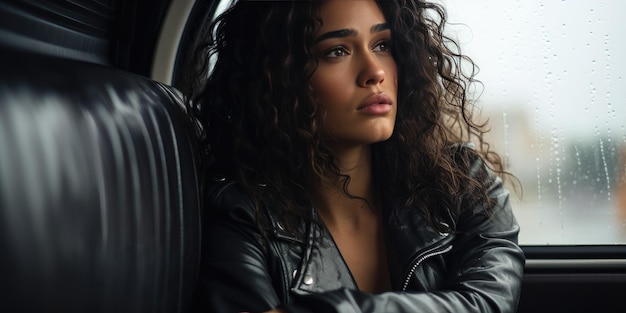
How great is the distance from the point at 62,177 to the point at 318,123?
718 millimetres

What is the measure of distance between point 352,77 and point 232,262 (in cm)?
48

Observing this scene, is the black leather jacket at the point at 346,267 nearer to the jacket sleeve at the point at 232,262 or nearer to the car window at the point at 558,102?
the jacket sleeve at the point at 232,262

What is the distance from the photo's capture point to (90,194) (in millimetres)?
1124

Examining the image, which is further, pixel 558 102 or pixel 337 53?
pixel 558 102

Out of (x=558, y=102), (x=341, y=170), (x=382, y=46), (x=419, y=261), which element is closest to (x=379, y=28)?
(x=382, y=46)

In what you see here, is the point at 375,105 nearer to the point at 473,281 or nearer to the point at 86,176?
the point at 473,281

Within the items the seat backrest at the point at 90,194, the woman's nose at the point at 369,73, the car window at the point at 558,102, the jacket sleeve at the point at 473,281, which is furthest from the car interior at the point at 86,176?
the car window at the point at 558,102

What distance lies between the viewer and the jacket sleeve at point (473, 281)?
1395 millimetres

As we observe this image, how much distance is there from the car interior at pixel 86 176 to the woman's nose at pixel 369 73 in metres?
0.40

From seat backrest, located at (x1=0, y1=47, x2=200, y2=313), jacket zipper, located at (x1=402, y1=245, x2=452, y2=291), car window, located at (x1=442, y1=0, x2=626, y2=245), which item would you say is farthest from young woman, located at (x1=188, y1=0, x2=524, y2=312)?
car window, located at (x1=442, y1=0, x2=626, y2=245)

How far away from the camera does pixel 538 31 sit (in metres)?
2.12

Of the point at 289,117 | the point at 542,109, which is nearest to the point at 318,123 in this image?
the point at 289,117

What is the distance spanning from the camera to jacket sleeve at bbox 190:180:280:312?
4.80ft

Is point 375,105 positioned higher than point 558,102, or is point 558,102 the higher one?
point 375,105
